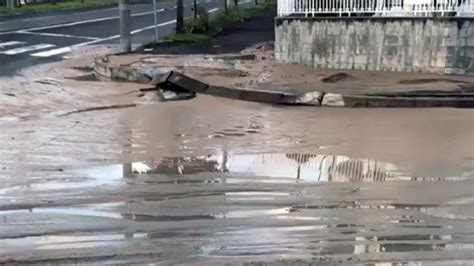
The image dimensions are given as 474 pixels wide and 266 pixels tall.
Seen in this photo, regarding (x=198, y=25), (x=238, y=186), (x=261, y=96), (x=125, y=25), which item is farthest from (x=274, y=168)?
(x=198, y=25)

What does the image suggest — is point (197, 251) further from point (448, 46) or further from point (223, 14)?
point (223, 14)

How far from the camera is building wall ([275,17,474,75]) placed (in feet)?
54.3

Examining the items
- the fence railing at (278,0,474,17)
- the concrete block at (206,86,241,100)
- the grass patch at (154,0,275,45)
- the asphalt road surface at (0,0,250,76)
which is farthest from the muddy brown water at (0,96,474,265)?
the grass patch at (154,0,275,45)

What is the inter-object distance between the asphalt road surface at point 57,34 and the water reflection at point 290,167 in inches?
454

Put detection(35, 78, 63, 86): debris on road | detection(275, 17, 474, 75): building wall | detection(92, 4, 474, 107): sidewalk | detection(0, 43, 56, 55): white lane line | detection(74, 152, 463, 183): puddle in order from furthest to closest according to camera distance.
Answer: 1. detection(0, 43, 56, 55): white lane line
2. detection(35, 78, 63, 86): debris on road
3. detection(275, 17, 474, 75): building wall
4. detection(92, 4, 474, 107): sidewalk
5. detection(74, 152, 463, 183): puddle

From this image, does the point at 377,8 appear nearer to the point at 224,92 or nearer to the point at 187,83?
the point at 224,92

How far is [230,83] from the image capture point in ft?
52.8

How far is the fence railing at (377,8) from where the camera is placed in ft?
55.5

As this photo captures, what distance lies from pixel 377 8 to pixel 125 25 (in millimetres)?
8900

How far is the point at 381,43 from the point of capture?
57.5 ft

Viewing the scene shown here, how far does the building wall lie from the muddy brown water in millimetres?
4518

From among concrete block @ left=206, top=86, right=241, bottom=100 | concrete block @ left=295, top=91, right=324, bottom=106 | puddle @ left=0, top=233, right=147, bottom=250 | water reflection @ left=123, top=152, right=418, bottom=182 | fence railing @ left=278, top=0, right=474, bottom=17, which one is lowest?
concrete block @ left=206, top=86, right=241, bottom=100

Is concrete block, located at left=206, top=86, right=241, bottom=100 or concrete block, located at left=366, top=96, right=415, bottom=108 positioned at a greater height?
concrete block, located at left=366, top=96, right=415, bottom=108

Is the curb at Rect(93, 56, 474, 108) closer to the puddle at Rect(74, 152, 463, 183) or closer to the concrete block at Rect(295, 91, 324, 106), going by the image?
the concrete block at Rect(295, 91, 324, 106)
